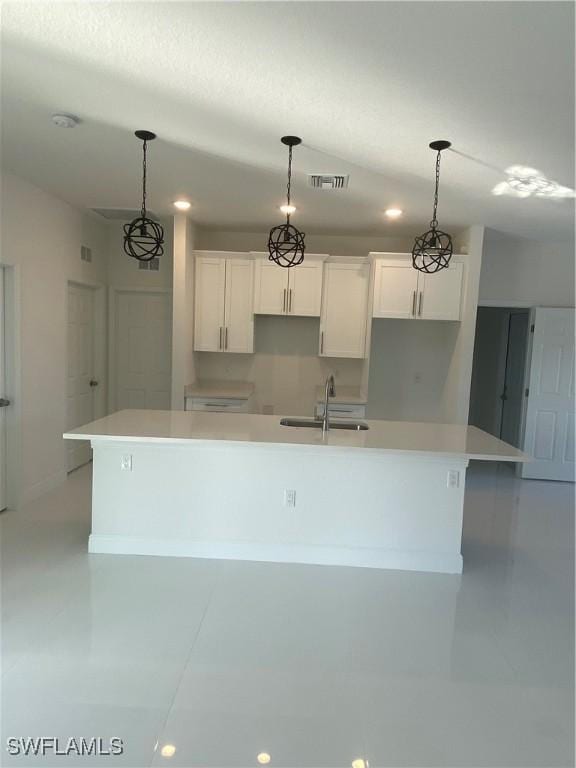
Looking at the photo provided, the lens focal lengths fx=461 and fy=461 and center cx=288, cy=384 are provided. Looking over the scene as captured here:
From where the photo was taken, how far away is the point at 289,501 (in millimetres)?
3168

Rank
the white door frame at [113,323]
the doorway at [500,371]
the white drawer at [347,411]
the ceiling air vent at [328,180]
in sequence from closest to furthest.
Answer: the ceiling air vent at [328,180], the white drawer at [347,411], the white door frame at [113,323], the doorway at [500,371]

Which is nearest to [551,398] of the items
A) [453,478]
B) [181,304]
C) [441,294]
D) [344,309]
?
[441,294]

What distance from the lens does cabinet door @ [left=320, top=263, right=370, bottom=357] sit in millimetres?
4965

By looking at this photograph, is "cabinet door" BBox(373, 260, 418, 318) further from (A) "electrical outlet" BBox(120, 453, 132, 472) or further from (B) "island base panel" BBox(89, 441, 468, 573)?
(A) "electrical outlet" BBox(120, 453, 132, 472)

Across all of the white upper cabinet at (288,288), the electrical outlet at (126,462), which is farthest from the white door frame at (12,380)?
the white upper cabinet at (288,288)

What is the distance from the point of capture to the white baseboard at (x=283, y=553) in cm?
315

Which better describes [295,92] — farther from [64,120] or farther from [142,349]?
[142,349]

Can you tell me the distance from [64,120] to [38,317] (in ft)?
6.28

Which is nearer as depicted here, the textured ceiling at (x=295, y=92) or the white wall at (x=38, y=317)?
the textured ceiling at (x=295, y=92)

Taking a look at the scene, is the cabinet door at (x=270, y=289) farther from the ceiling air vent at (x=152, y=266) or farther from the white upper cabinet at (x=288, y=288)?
the ceiling air vent at (x=152, y=266)

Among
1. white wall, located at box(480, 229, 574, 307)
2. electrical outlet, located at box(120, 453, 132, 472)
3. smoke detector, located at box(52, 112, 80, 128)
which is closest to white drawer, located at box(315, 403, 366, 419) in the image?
white wall, located at box(480, 229, 574, 307)

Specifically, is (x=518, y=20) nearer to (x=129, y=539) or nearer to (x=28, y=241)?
(x=129, y=539)

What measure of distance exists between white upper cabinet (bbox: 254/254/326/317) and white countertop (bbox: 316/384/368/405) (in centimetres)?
88

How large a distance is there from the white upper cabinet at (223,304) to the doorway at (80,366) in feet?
3.98
